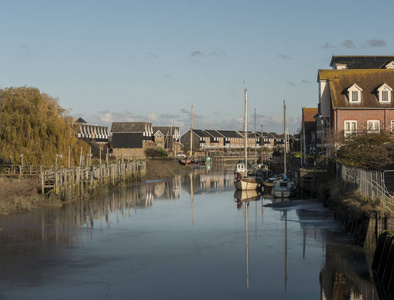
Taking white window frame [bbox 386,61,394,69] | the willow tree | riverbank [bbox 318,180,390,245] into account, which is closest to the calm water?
riverbank [bbox 318,180,390,245]

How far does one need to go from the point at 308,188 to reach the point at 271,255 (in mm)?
28663

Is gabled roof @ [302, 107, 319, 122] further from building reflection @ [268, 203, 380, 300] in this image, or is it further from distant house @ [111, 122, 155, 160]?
building reflection @ [268, 203, 380, 300]

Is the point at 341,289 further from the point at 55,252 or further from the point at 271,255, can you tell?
the point at 55,252

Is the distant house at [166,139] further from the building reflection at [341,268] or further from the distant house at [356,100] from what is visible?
the building reflection at [341,268]

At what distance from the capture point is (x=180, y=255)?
24.0m

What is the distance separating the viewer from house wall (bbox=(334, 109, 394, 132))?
166 ft

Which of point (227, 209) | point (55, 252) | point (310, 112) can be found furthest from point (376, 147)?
point (310, 112)

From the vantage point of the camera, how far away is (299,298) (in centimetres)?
1744

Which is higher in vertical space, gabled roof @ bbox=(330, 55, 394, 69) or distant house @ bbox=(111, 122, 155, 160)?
gabled roof @ bbox=(330, 55, 394, 69)

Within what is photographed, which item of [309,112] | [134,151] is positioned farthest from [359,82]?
[134,151]

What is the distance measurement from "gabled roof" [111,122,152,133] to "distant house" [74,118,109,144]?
12.1 meters

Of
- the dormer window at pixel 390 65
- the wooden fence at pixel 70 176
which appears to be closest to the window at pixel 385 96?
the dormer window at pixel 390 65

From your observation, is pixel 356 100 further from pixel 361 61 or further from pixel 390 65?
pixel 361 61

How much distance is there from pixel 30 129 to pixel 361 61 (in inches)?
1465
